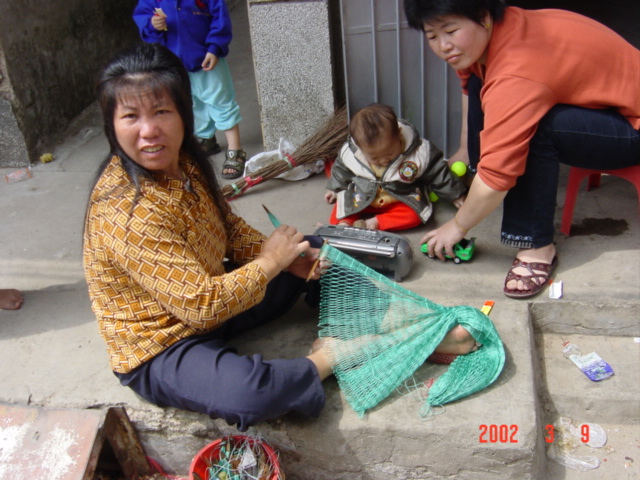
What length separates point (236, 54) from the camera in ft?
18.9

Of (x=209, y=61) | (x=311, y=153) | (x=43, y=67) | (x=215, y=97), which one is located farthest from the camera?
(x=43, y=67)

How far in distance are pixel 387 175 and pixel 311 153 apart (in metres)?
0.72

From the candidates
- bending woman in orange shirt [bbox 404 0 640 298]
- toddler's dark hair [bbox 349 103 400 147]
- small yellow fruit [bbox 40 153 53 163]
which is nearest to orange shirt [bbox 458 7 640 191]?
bending woman in orange shirt [bbox 404 0 640 298]

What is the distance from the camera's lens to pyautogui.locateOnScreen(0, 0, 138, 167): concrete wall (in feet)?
12.4

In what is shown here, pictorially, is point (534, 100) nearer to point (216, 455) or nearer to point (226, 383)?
point (226, 383)

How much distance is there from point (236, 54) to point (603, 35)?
4.03m

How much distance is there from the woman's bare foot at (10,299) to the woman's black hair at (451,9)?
1927 mm

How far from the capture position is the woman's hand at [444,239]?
246 cm

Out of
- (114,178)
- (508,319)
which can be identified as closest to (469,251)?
(508,319)

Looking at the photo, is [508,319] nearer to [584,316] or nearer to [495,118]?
[584,316]

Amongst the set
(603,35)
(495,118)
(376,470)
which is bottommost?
(376,470)

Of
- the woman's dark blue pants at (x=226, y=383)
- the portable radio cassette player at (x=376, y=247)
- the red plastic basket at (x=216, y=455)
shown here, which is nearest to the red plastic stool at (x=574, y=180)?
the portable radio cassette player at (x=376, y=247)

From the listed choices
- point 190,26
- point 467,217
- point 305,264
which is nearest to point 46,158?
point 190,26

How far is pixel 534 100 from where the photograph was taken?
2145mm
